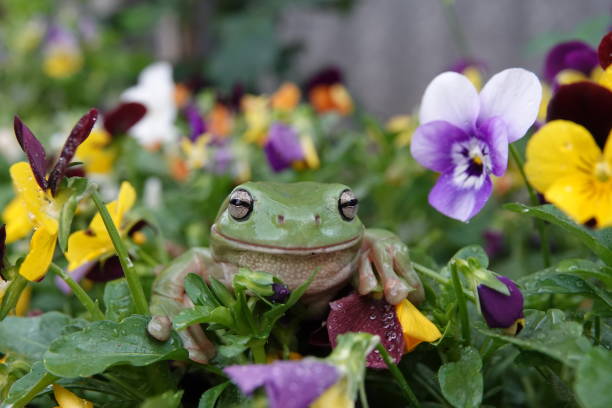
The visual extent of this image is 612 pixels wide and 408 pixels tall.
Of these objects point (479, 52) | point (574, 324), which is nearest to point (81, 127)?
point (574, 324)

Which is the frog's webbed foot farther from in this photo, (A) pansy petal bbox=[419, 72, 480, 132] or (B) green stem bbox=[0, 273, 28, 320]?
(A) pansy petal bbox=[419, 72, 480, 132]

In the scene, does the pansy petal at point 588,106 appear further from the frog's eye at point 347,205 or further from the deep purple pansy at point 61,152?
the deep purple pansy at point 61,152

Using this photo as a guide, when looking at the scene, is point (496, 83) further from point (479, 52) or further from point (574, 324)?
point (479, 52)

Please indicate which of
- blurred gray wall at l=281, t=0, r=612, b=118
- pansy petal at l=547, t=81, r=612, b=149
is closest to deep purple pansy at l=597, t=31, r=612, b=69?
pansy petal at l=547, t=81, r=612, b=149

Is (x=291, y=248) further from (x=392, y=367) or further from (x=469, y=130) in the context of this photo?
(x=469, y=130)

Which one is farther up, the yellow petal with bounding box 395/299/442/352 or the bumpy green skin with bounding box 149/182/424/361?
the bumpy green skin with bounding box 149/182/424/361

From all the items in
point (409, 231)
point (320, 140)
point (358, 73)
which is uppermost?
point (320, 140)

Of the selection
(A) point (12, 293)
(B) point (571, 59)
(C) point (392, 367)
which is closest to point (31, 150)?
(A) point (12, 293)
